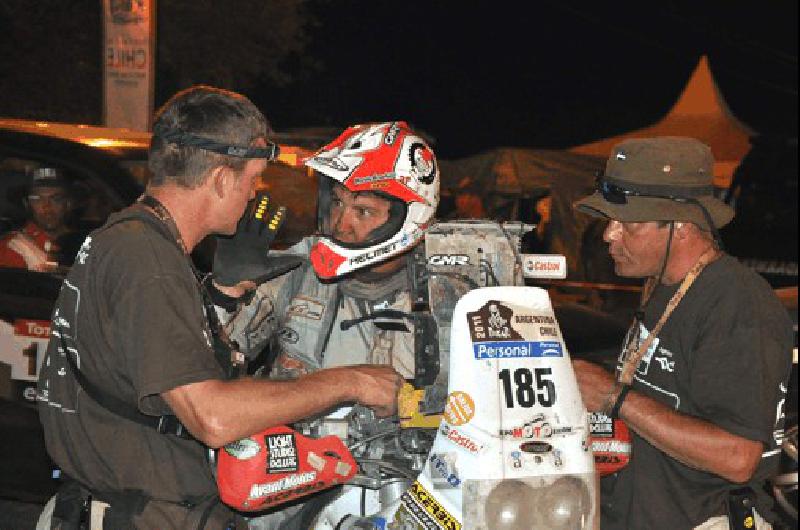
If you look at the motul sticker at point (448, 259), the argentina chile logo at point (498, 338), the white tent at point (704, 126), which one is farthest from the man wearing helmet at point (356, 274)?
the white tent at point (704, 126)

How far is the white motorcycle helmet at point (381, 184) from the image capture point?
385 centimetres

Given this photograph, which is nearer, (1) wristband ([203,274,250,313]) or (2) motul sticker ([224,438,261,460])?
(2) motul sticker ([224,438,261,460])

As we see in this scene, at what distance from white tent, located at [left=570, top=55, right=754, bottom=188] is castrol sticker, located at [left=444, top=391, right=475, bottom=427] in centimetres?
1393

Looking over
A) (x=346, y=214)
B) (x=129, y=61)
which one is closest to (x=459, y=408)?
(x=346, y=214)

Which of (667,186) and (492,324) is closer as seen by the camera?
(492,324)

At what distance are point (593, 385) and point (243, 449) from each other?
3.89 ft

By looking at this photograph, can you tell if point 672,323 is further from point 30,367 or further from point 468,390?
point 30,367

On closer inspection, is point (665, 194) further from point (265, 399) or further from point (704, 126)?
point (704, 126)

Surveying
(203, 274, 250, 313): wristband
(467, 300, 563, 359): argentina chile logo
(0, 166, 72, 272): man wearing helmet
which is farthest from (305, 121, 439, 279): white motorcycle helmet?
(0, 166, 72, 272): man wearing helmet

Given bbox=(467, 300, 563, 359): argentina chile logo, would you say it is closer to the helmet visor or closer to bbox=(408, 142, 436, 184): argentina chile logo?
the helmet visor

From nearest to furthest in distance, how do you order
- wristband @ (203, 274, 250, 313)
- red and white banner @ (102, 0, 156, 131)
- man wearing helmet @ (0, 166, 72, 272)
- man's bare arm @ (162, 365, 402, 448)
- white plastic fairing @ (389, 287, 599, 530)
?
white plastic fairing @ (389, 287, 599, 530), man's bare arm @ (162, 365, 402, 448), wristband @ (203, 274, 250, 313), man wearing helmet @ (0, 166, 72, 272), red and white banner @ (102, 0, 156, 131)

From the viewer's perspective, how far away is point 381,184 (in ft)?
12.9

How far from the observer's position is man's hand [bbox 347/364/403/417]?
10.6ft

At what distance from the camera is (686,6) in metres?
50.2
